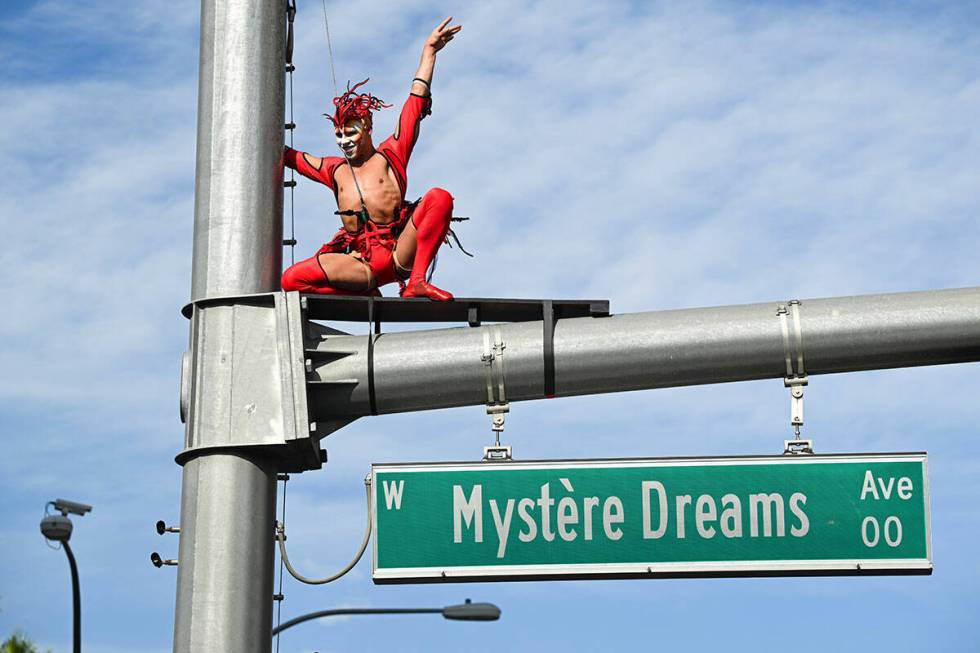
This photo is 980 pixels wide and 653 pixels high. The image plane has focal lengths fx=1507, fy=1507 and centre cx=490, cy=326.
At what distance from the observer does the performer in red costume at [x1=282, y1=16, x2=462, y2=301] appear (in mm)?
9172

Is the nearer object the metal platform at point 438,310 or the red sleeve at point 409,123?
the metal platform at point 438,310

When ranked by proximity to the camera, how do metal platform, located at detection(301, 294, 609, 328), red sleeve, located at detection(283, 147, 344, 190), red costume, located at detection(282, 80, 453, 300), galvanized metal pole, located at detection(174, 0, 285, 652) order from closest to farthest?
galvanized metal pole, located at detection(174, 0, 285, 652) → metal platform, located at detection(301, 294, 609, 328) → red costume, located at detection(282, 80, 453, 300) → red sleeve, located at detection(283, 147, 344, 190)

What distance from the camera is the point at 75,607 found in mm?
11391

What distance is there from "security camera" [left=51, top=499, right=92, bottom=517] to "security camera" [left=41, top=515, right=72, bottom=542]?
0.05 metres

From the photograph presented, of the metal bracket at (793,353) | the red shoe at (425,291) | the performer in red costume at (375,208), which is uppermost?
the performer in red costume at (375,208)

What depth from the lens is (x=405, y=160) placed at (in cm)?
1019

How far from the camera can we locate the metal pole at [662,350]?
7785 mm

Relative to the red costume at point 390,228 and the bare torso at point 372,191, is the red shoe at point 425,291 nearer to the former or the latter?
the red costume at point 390,228

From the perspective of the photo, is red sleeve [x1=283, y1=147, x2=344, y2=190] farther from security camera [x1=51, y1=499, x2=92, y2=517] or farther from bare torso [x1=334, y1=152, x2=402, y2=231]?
security camera [x1=51, y1=499, x2=92, y2=517]

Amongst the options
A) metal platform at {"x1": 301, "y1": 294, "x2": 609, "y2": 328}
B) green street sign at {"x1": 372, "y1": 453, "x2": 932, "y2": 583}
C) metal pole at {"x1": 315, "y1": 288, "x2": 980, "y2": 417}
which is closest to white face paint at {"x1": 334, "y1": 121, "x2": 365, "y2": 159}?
metal platform at {"x1": 301, "y1": 294, "x2": 609, "y2": 328}

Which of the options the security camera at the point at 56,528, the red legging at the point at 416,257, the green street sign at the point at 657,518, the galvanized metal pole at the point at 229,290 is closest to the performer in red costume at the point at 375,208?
the red legging at the point at 416,257

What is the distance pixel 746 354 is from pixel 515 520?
4.88 ft

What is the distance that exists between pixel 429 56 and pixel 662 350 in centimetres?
326

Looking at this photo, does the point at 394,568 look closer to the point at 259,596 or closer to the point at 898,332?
the point at 259,596
